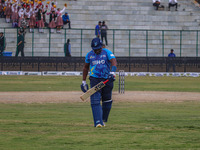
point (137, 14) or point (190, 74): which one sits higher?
point (137, 14)

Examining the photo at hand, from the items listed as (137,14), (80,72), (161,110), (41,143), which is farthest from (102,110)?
(137,14)

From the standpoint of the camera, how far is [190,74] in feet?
137

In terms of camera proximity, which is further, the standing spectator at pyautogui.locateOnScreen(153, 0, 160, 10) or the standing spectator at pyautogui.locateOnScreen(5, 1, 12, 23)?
the standing spectator at pyautogui.locateOnScreen(153, 0, 160, 10)

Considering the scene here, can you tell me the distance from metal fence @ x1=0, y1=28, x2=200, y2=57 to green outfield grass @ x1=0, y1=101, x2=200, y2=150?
87.8ft

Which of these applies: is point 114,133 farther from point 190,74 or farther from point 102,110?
point 190,74

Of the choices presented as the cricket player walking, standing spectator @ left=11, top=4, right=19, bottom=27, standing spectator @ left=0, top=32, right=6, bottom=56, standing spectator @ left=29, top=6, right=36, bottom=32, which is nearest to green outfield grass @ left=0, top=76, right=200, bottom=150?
the cricket player walking

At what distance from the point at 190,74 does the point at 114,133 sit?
32.0 m

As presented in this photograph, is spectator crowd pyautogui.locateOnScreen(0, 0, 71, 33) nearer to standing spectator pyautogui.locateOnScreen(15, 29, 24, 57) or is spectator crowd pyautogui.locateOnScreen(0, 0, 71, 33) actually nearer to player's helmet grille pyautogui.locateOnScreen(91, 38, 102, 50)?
standing spectator pyautogui.locateOnScreen(15, 29, 24, 57)

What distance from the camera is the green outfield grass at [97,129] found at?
9.13m

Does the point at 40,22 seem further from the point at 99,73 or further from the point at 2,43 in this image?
the point at 99,73

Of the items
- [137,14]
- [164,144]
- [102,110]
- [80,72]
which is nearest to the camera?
[164,144]

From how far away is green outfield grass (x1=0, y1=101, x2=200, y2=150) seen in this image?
913cm

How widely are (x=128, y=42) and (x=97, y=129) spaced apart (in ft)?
113

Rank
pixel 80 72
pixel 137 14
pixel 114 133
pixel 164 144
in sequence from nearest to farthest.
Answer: pixel 164 144 → pixel 114 133 → pixel 80 72 → pixel 137 14
